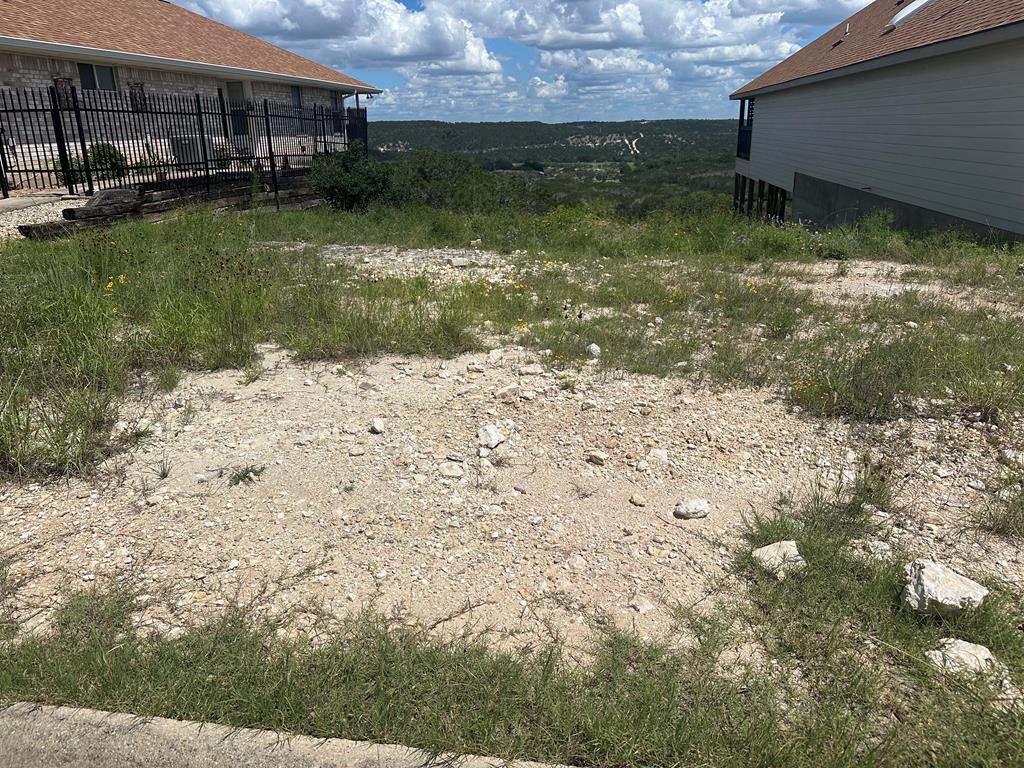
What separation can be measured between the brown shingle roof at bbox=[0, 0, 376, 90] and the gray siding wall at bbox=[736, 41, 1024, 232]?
18087mm

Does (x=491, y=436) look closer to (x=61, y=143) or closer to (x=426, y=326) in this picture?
(x=426, y=326)

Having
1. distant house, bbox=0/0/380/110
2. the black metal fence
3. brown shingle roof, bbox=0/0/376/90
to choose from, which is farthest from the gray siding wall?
brown shingle roof, bbox=0/0/376/90

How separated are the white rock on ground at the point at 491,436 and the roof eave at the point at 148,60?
17068 mm

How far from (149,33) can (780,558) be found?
80.5ft

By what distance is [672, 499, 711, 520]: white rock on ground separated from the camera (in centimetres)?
342

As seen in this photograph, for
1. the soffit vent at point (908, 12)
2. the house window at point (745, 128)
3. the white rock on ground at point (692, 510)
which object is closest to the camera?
the white rock on ground at point (692, 510)

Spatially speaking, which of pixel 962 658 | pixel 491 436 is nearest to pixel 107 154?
pixel 491 436

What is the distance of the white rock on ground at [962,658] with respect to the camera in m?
2.32

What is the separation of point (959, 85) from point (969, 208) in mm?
2215

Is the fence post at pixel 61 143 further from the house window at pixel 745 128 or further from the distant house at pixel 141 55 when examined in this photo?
the house window at pixel 745 128

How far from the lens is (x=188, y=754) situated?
2092mm

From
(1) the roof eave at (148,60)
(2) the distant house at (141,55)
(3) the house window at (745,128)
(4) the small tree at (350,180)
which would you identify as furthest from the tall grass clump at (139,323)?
(3) the house window at (745,128)

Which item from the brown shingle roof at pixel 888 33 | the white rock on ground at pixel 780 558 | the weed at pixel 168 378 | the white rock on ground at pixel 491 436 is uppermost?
the brown shingle roof at pixel 888 33

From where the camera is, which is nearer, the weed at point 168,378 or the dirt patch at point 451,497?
the dirt patch at point 451,497
